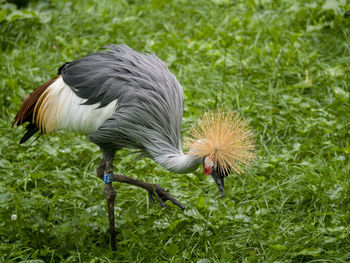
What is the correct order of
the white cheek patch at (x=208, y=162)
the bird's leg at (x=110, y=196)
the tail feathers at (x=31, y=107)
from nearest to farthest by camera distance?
the white cheek patch at (x=208, y=162) → the bird's leg at (x=110, y=196) → the tail feathers at (x=31, y=107)

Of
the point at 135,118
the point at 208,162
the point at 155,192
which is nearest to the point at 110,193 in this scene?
the point at 155,192

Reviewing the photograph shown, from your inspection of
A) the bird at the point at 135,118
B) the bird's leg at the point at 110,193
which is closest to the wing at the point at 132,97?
the bird at the point at 135,118

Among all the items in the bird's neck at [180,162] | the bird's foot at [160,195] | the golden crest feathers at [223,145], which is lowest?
the bird's foot at [160,195]

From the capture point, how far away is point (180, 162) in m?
2.42

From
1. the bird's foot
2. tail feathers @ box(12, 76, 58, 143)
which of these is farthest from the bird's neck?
tail feathers @ box(12, 76, 58, 143)

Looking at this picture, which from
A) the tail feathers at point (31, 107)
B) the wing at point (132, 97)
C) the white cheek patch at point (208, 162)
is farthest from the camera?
the tail feathers at point (31, 107)

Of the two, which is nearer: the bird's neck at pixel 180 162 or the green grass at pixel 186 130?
the bird's neck at pixel 180 162

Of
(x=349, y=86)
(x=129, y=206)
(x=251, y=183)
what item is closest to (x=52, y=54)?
(x=129, y=206)

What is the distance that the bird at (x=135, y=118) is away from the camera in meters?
2.38

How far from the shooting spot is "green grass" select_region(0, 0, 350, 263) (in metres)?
2.59

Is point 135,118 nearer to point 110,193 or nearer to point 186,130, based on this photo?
point 110,193

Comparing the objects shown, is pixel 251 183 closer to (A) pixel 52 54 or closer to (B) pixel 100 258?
(B) pixel 100 258

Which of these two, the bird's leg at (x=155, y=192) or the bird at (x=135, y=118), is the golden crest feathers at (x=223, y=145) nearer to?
the bird at (x=135, y=118)

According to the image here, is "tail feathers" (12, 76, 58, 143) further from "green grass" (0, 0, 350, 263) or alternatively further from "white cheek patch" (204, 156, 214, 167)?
"white cheek patch" (204, 156, 214, 167)
